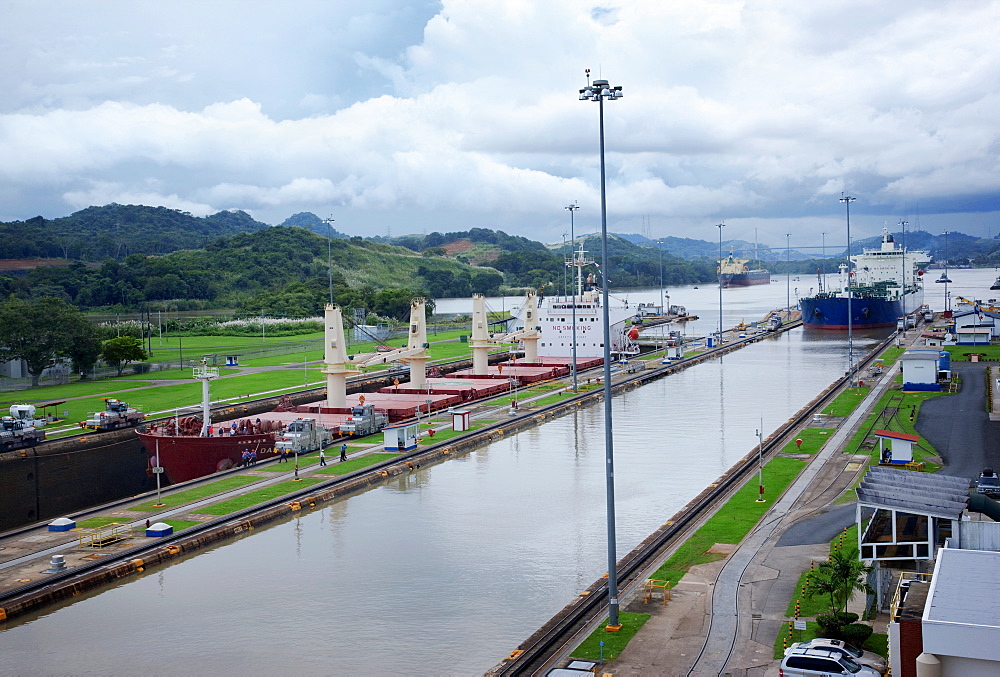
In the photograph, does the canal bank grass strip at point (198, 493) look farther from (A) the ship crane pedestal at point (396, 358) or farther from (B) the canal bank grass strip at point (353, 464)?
(A) the ship crane pedestal at point (396, 358)

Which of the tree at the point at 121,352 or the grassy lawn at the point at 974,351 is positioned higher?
the tree at the point at 121,352

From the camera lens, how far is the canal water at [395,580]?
19703 millimetres

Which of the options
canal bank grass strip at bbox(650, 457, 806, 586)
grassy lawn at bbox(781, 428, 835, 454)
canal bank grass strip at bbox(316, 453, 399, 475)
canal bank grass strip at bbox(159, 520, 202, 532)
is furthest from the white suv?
canal bank grass strip at bbox(316, 453, 399, 475)

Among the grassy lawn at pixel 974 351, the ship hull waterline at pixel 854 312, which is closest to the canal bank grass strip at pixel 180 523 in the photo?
the grassy lawn at pixel 974 351

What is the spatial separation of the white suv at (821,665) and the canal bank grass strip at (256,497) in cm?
2006

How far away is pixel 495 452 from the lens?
140ft

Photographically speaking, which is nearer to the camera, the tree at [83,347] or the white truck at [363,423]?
the white truck at [363,423]

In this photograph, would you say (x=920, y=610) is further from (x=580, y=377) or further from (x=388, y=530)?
(x=580, y=377)

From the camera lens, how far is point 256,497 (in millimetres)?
32031

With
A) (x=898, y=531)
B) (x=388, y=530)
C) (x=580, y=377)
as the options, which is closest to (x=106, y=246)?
(x=580, y=377)

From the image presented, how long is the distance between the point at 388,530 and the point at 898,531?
51.1 feet

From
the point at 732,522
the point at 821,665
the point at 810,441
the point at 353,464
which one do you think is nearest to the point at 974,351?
the point at 810,441

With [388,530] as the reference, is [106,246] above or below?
above

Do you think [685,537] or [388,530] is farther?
[388,530]
